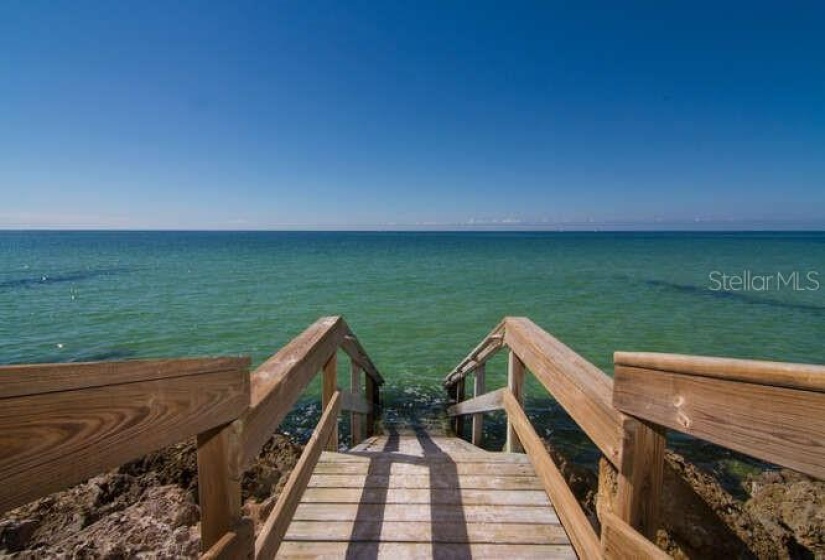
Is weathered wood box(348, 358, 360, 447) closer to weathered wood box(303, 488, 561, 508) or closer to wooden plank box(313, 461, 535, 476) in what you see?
wooden plank box(313, 461, 535, 476)

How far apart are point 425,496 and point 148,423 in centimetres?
215

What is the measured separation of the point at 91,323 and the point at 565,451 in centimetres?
1579

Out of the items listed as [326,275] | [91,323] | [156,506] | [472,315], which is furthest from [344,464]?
[326,275]

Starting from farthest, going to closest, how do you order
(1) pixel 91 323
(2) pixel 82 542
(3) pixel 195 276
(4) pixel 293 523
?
(3) pixel 195 276 → (1) pixel 91 323 → (2) pixel 82 542 → (4) pixel 293 523

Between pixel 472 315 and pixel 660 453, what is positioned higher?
pixel 660 453

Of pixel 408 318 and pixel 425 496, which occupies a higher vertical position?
pixel 425 496

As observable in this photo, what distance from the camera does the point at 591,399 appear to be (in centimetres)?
179

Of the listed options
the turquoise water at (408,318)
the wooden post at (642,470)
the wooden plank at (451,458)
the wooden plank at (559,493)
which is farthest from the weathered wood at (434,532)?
the turquoise water at (408,318)

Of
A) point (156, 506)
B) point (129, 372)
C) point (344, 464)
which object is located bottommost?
point (156, 506)

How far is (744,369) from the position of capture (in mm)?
1055

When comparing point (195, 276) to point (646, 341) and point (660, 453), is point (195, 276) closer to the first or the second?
point (646, 341)

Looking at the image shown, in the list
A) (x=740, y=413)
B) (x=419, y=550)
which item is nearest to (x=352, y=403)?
(x=419, y=550)

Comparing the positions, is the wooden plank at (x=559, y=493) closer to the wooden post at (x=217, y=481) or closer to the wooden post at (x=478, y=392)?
the wooden post at (x=217, y=481)

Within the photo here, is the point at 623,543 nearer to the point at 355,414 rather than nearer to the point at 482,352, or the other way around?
the point at 482,352
